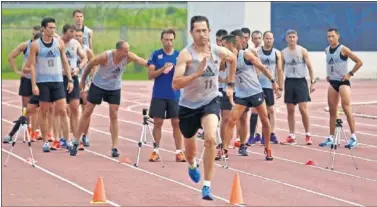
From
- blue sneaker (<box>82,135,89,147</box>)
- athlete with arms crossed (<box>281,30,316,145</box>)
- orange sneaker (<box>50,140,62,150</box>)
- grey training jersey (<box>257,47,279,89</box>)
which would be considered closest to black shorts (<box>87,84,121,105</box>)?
orange sneaker (<box>50,140,62,150</box>)

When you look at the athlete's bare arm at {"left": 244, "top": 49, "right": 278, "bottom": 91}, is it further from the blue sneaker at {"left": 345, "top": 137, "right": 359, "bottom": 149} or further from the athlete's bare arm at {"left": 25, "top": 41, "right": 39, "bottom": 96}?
the athlete's bare arm at {"left": 25, "top": 41, "right": 39, "bottom": 96}

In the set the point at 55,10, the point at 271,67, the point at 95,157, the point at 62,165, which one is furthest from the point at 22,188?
the point at 55,10

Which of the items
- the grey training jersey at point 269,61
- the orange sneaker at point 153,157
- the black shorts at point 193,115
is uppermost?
the grey training jersey at point 269,61

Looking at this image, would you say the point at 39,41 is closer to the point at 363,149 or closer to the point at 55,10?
the point at 363,149

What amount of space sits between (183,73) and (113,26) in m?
41.5

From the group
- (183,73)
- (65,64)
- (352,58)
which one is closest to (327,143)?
(352,58)

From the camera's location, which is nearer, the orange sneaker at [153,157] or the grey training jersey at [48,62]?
the orange sneaker at [153,157]

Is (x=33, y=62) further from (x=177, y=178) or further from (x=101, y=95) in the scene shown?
(x=177, y=178)

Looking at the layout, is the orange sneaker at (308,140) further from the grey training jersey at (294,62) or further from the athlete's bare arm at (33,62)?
the athlete's bare arm at (33,62)

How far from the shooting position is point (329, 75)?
20.0 m

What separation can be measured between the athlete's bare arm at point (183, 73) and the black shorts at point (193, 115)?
1.75 feet

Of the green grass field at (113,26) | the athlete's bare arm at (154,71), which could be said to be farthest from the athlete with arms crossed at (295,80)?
the green grass field at (113,26)

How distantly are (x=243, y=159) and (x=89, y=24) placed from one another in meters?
36.6

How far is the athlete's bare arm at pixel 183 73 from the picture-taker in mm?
12156
